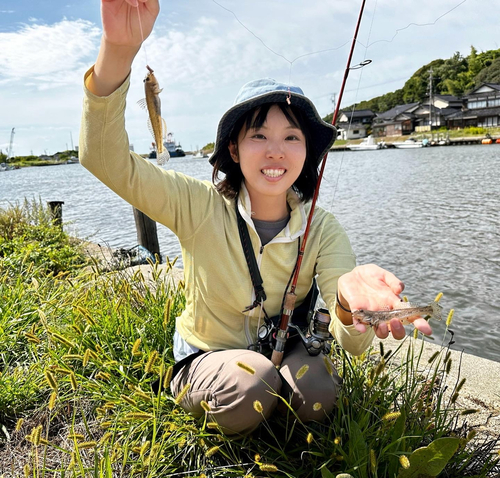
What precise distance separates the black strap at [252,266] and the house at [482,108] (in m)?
75.7

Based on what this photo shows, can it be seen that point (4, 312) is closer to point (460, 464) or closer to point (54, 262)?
point (54, 262)

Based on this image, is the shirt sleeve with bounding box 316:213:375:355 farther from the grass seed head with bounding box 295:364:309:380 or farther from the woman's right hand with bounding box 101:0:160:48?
the woman's right hand with bounding box 101:0:160:48

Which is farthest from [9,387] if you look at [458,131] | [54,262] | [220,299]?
[458,131]

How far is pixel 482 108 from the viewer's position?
68.1 metres

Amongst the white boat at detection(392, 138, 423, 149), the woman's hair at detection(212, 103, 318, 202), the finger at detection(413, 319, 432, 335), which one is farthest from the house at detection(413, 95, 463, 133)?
the finger at detection(413, 319, 432, 335)

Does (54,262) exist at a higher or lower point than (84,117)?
lower

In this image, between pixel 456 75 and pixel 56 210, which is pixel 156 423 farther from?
pixel 456 75

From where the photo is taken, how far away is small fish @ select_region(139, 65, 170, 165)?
204 cm

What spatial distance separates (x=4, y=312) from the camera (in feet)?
11.3

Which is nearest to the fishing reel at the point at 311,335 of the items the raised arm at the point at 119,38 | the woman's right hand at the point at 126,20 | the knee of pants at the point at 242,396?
the knee of pants at the point at 242,396

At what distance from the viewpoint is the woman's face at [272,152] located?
8.02 feet

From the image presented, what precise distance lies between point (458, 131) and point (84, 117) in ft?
246

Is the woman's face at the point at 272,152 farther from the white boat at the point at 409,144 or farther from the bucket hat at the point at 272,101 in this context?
the white boat at the point at 409,144

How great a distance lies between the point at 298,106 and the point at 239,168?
20.7 inches
